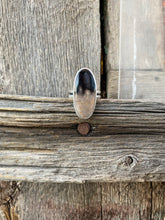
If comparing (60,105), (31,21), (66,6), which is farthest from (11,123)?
(66,6)

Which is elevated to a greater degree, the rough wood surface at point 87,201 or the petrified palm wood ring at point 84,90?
the petrified palm wood ring at point 84,90

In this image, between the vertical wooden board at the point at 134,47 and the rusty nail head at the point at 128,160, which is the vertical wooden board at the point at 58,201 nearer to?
the rusty nail head at the point at 128,160

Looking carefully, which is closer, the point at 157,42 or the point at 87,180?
the point at 87,180

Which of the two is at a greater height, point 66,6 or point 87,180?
point 66,6

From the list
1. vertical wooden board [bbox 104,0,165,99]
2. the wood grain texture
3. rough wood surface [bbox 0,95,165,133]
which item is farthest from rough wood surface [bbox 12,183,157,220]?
vertical wooden board [bbox 104,0,165,99]

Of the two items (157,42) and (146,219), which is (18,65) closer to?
(157,42)

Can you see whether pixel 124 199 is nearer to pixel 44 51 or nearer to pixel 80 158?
pixel 80 158

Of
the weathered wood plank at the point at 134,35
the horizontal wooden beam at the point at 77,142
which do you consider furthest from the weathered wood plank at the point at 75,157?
the weathered wood plank at the point at 134,35
